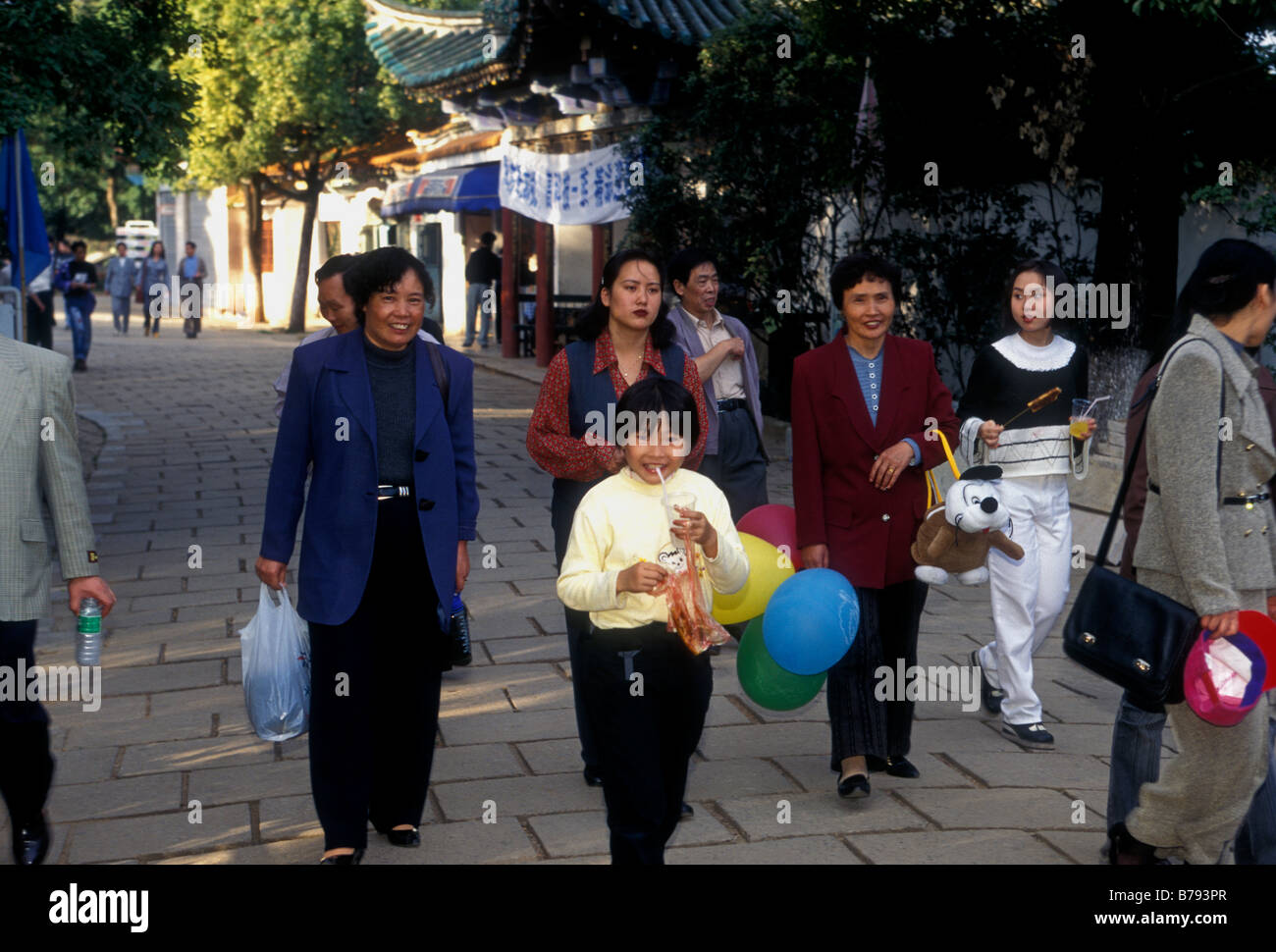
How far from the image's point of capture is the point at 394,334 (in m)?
4.23

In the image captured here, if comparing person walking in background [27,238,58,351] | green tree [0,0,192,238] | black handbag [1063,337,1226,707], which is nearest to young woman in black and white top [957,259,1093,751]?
black handbag [1063,337,1226,707]

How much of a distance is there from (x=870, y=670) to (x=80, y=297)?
18.5 meters

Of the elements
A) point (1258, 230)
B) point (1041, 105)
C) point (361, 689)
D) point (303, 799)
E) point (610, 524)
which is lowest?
point (303, 799)

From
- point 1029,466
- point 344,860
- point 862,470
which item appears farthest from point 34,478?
point 1029,466

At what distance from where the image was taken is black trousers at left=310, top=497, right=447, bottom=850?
4199 mm

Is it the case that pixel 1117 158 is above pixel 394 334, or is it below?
above

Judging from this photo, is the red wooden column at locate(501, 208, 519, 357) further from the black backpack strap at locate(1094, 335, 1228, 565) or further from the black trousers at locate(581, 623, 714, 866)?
the black trousers at locate(581, 623, 714, 866)

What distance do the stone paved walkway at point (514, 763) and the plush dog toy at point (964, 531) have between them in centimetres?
80

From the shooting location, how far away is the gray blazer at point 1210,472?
3.61 metres

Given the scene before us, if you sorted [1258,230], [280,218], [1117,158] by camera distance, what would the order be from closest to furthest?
[1258,230] < [1117,158] < [280,218]

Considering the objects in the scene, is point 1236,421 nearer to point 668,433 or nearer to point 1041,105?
point 668,433

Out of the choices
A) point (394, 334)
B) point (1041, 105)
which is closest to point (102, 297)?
point (1041, 105)

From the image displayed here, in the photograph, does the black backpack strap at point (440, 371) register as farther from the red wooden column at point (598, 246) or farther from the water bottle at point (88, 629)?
the red wooden column at point (598, 246)
